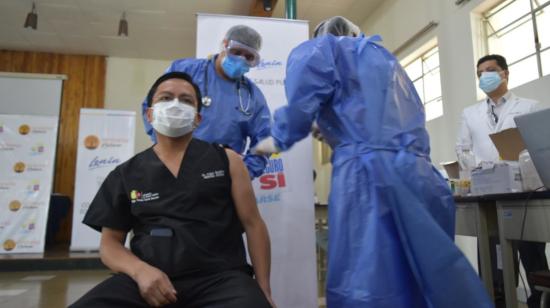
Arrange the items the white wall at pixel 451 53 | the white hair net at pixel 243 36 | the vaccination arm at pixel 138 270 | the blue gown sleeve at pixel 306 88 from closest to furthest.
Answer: the vaccination arm at pixel 138 270
the blue gown sleeve at pixel 306 88
the white hair net at pixel 243 36
the white wall at pixel 451 53

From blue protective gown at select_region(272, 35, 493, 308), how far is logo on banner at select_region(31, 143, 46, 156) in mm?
4444

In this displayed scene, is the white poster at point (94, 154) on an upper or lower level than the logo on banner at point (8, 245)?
upper

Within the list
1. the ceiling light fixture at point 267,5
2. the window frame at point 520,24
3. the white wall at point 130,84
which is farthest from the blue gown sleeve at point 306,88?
the white wall at point 130,84

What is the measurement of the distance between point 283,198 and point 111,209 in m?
1.36

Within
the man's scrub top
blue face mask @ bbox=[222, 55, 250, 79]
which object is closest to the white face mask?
→ the man's scrub top

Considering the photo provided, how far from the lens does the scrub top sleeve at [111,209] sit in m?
1.12

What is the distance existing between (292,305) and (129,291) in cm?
146

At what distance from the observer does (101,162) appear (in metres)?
4.87

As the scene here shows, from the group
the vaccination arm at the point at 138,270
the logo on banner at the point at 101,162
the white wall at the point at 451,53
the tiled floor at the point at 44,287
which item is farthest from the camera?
the logo on banner at the point at 101,162

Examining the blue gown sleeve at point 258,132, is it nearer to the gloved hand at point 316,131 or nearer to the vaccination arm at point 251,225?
the gloved hand at point 316,131

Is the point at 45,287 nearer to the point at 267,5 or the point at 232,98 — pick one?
the point at 232,98

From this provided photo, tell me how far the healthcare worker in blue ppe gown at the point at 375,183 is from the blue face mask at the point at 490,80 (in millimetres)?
1378

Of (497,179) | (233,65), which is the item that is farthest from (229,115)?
(497,179)

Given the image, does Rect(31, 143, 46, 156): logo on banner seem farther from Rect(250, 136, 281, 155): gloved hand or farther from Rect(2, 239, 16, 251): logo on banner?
Rect(250, 136, 281, 155): gloved hand
